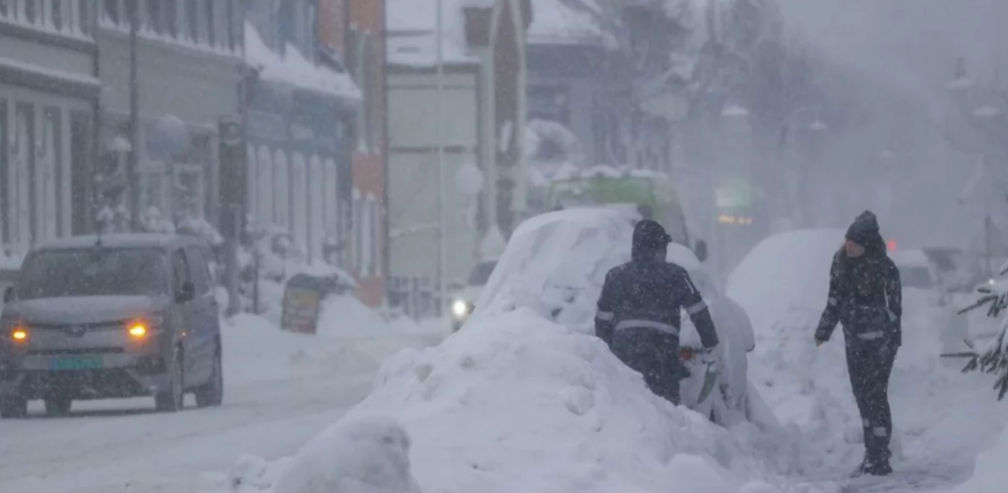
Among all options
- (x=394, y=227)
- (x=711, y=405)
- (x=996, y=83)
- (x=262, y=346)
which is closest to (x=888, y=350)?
(x=711, y=405)

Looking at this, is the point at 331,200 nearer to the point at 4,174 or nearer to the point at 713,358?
the point at 4,174

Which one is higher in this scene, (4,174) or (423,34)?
(423,34)

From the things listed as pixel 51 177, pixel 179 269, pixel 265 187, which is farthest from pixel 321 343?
pixel 179 269

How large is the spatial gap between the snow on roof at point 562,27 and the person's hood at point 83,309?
55566 millimetres

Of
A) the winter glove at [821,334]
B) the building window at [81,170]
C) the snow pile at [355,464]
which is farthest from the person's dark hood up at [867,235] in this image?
the building window at [81,170]

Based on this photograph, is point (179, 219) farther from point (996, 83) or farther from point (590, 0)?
point (590, 0)

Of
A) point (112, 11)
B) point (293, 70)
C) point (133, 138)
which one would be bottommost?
point (133, 138)

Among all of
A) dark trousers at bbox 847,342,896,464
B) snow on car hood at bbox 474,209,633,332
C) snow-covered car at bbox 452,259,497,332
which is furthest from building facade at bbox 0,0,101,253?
dark trousers at bbox 847,342,896,464

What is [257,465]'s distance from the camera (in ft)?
44.7

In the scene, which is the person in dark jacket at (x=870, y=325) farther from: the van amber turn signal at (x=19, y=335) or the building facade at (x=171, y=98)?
the building facade at (x=171, y=98)

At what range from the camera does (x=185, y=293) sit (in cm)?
2288

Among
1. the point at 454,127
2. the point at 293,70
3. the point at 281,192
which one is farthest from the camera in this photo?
the point at 454,127

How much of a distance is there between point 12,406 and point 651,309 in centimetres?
998

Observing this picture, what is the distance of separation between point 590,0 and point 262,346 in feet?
159
